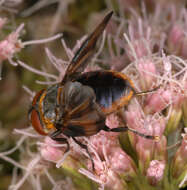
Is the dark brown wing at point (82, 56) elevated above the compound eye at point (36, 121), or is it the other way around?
the dark brown wing at point (82, 56)

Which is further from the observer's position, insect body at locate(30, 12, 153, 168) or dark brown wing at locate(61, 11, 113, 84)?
dark brown wing at locate(61, 11, 113, 84)

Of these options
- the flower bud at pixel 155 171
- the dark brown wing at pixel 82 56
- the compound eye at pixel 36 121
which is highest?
the dark brown wing at pixel 82 56

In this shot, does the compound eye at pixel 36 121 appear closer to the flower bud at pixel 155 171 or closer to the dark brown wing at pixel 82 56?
the dark brown wing at pixel 82 56

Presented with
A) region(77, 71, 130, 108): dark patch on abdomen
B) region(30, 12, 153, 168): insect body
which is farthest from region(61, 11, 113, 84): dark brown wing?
region(77, 71, 130, 108): dark patch on abdomen

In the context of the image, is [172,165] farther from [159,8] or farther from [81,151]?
[159,8]

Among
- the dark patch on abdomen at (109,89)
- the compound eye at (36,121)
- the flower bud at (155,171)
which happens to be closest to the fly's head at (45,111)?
the compound eye at (36,121)

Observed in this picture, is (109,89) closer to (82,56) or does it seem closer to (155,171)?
(82,56)

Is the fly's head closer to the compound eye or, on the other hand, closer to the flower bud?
the compound eye

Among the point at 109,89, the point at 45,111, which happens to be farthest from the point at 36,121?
the point at 109,89

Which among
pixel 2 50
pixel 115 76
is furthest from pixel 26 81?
pixel 115 76
